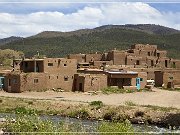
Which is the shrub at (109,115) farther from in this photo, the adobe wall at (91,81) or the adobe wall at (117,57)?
the adobe wall at (117,57)

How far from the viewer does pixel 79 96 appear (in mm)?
45719

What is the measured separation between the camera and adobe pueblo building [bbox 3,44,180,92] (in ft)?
155

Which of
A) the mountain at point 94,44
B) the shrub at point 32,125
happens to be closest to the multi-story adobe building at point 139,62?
the mountain at point 94,44

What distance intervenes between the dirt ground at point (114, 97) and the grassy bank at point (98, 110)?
217 centimetres

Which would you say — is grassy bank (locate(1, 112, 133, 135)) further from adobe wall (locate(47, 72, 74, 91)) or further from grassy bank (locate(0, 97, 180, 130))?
adobe wall (locate(47, 72, 74, 91))

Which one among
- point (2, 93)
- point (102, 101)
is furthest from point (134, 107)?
point (2, 93)

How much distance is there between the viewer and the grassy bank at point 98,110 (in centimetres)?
3616

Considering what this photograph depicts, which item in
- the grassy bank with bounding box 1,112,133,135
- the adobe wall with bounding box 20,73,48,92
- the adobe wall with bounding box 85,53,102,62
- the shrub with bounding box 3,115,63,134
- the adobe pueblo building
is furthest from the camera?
the adobe wall with bounding box 85,53,102,62

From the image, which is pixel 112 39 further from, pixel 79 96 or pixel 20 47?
pixel 79 96

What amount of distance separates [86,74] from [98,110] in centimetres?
1076

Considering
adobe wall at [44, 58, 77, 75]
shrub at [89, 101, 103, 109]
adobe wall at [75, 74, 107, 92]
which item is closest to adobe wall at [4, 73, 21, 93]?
adobe wall at [44, 58, 77, 75]

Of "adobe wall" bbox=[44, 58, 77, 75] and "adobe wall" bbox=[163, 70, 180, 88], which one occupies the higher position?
"adobe wall" bbox=[44, 58, 77, 75]

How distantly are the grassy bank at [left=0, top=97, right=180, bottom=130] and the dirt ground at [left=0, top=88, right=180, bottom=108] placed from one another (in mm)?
2172

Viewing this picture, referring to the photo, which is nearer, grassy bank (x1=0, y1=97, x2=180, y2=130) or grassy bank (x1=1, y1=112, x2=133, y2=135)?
grassy bank (x1=1, y1=112, x2=133, y2=135)
